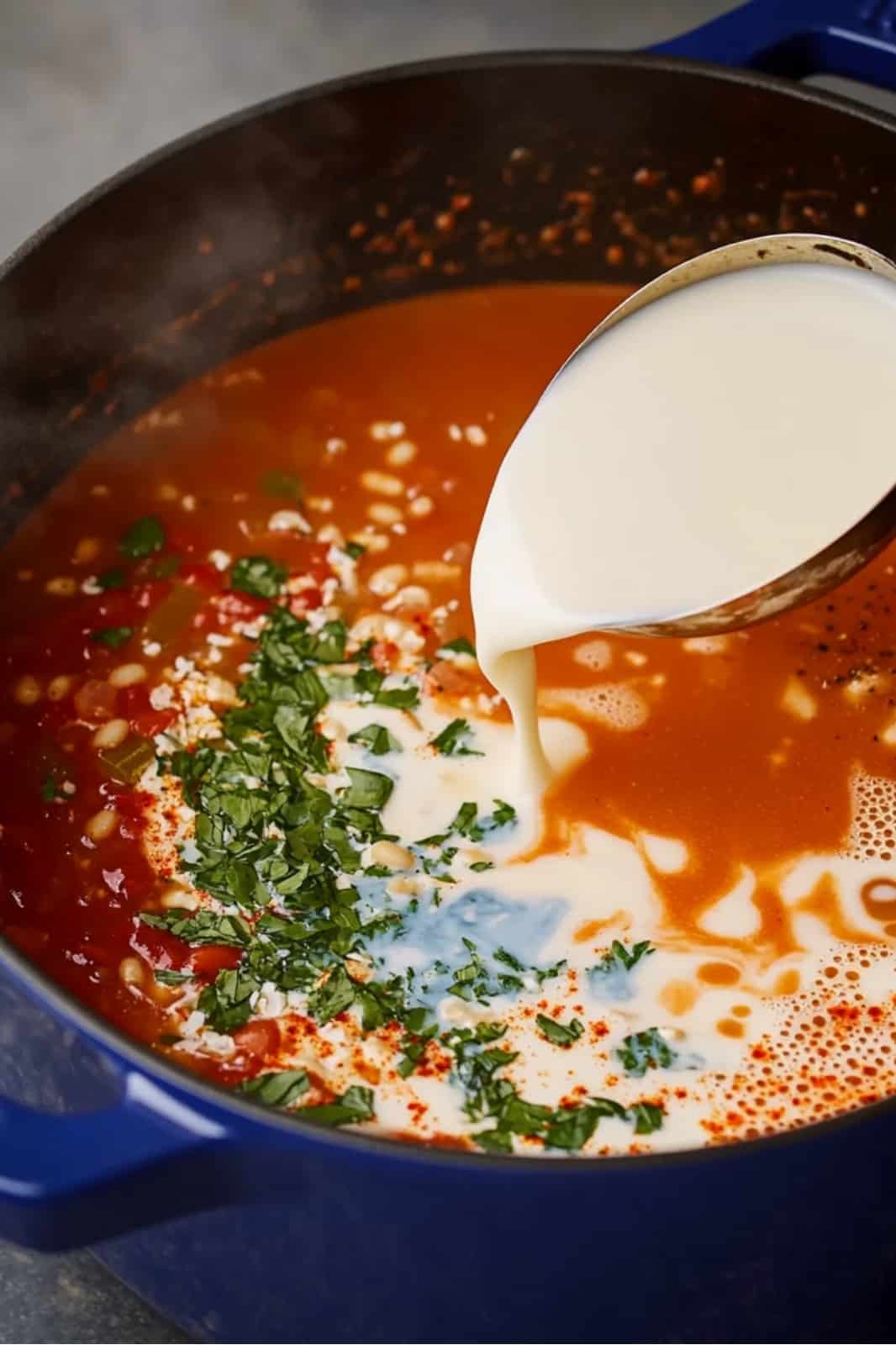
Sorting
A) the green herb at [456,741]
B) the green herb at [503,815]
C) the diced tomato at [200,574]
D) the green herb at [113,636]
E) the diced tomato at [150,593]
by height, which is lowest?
the green herb at [503,815]

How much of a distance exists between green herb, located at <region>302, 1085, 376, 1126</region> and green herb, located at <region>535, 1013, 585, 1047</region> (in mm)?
178

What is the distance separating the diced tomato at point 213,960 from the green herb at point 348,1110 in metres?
0.20

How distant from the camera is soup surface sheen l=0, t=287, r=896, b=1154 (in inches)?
64.3

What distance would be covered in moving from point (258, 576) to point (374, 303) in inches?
20.9

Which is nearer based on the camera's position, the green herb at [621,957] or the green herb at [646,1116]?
the green herb at [646,1116]

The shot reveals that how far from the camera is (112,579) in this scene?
213 cm

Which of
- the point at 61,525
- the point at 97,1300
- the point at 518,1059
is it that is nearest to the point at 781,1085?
the point at 518,1059

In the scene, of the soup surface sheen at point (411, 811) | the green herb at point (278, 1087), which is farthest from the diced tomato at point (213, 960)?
the green herb at point (278, 1087)

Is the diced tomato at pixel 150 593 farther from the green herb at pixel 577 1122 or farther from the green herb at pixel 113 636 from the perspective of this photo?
the green herb at pixel 577 1122

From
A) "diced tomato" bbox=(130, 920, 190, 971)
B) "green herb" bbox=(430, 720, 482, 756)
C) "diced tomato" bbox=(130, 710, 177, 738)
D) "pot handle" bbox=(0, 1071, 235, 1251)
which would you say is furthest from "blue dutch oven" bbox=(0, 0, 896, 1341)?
"green herb" bbox=(430, 720, 482, 756)

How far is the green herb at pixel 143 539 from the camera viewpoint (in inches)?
85.2

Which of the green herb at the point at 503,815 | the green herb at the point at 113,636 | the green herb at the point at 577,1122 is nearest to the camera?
the green herb at the point at 577,1122

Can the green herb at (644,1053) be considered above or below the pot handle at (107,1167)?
below

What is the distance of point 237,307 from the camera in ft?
7.74
